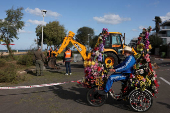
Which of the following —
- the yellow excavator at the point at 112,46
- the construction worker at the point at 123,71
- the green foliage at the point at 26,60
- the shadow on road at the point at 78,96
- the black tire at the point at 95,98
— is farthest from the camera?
the green foliage at the point at 26,60

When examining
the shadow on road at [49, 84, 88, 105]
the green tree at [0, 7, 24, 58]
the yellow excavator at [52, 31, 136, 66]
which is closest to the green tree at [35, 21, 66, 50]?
the green tree at [0, 7, 24, 58]

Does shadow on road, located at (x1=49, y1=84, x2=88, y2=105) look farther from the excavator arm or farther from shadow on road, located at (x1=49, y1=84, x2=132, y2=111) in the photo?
the excavator arm

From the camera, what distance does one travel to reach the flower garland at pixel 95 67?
4.66 m

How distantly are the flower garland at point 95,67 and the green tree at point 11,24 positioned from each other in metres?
14.8

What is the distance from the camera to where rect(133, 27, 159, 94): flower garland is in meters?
4.35

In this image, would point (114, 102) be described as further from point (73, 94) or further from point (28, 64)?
point (28, 64)

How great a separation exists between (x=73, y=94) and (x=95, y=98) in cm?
148

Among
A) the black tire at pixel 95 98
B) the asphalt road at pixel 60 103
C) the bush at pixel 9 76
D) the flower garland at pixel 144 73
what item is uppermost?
the flower garland at pixel 144 73

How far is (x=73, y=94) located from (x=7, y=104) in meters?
2.29

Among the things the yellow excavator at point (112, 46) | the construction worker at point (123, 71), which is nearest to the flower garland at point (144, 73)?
the construction worker at point (123, 71)

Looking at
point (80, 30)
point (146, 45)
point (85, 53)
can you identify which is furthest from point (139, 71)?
point (80, 30)

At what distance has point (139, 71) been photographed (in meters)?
4.43

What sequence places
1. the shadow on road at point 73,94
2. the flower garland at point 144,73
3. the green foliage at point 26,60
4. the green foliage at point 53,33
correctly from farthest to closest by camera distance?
the green foliage at point 53,33, the green foliage at point 26,60, the shadow on road at point 73,94, the flower garland at point 144,73

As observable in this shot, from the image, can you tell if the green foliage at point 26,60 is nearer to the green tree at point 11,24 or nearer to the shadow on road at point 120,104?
the green tree at point 11,24
